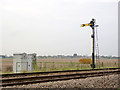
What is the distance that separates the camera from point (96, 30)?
25.5 meters

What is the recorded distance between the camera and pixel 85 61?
4581cm

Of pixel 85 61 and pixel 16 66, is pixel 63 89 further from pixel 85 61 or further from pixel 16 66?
pixel 85 61

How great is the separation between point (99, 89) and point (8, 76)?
7.74m

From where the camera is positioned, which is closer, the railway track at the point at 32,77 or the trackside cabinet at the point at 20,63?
the railway track at the point at 32,77

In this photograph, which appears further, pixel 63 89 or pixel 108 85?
pixel 108 85

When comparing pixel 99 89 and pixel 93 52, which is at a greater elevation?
pixel 93 52

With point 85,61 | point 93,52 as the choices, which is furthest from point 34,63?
point 85,61

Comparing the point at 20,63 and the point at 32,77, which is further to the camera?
the point at 20,63

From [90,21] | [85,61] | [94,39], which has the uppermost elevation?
[90,21]

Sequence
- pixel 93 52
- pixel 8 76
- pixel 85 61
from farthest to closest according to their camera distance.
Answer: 1. pixel 85 61
2. pixel 93 52
3. pixel 8 76

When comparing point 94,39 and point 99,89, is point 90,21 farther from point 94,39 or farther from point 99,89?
point 99,89

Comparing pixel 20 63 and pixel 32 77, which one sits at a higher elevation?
pixel 20 63

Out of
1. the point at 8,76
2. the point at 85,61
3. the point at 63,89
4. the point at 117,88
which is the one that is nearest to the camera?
the point at 63,89

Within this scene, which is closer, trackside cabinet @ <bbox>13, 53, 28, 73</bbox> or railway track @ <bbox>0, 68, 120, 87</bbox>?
railway track @ <bbox>0, 68, 120, 87</bbox>
